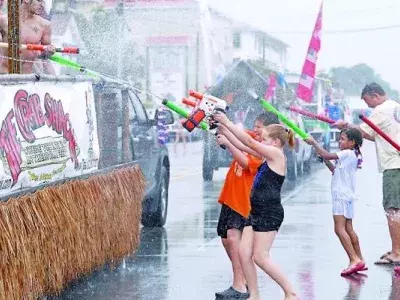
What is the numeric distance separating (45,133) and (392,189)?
417 centimetres

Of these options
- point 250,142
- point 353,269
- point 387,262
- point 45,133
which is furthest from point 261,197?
point 387,262

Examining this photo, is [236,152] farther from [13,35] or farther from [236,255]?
[13,35]

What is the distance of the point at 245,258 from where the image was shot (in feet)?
29.1

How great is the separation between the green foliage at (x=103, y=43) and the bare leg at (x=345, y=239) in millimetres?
15553

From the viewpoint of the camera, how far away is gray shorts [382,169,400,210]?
11.3 m

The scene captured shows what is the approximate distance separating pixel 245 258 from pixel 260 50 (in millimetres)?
56449

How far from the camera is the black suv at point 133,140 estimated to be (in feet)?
35.1

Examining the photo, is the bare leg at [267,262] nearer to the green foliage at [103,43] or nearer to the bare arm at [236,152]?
the bare arm at [236,152]

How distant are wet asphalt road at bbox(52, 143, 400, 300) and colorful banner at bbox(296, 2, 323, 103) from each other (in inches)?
172

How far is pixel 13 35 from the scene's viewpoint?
30.6ft

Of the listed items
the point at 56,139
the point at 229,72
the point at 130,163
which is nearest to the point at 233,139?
the point at 56,139

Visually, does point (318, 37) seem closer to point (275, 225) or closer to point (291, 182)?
point (291, 182)

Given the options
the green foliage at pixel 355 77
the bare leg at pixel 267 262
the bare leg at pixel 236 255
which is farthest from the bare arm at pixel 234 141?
the green foliage at pixel 355 77

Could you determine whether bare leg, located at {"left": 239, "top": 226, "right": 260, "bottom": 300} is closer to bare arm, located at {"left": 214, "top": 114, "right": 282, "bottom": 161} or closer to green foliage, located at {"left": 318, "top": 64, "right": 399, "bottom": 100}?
bare arm, located at {"left": 214, "top": 114, "right": 282, "bottom": 161}
